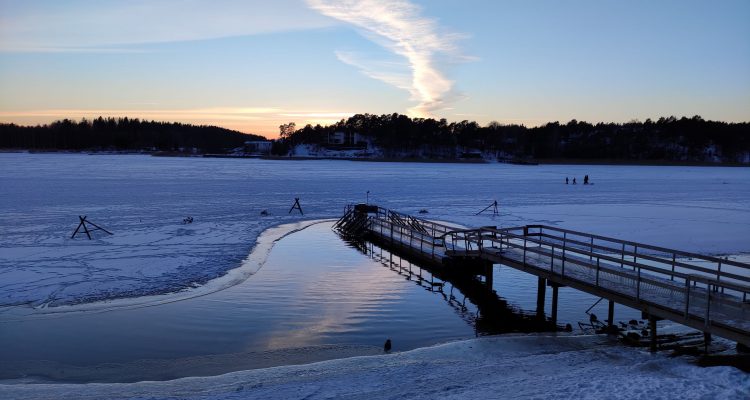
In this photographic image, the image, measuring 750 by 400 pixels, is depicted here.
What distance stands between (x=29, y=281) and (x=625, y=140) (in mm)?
Result: 180480

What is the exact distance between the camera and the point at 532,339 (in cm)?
1184

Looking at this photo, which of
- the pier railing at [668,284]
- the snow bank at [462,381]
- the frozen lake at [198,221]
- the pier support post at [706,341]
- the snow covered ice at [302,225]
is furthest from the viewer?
the frozen lake at [198,221]

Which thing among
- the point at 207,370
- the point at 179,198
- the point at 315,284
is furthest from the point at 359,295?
the point at 179,198

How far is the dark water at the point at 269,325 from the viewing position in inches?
404

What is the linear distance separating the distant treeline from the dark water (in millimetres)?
159031

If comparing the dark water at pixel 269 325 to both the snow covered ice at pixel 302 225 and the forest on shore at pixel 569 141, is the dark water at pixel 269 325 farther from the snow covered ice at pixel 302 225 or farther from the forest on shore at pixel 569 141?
the forest on shore at pixel 569 141

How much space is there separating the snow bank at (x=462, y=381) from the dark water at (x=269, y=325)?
0.68m

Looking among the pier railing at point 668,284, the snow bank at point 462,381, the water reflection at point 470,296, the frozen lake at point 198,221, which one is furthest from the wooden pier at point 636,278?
the frozen lake at point 198,221

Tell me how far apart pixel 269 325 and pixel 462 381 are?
5.15 m

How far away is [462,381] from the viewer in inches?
347

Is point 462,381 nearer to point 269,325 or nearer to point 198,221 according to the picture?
point 269,325

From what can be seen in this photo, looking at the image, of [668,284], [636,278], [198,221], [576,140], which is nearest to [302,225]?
[198,221]

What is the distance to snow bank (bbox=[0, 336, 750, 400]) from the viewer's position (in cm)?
802

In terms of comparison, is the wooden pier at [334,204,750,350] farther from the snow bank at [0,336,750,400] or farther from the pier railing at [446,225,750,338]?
the snow bank at [0,336,750,400]
